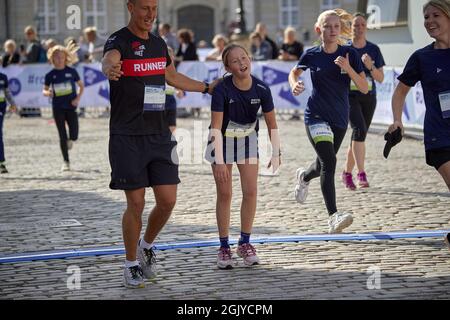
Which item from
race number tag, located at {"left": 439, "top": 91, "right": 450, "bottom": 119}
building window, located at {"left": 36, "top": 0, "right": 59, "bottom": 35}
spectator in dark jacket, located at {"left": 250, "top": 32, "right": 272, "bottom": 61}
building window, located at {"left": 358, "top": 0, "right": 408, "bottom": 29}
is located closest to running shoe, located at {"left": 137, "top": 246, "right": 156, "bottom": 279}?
race number tag, located at {"left": 439, "top": 91, "right": 450, "bottom": 119}

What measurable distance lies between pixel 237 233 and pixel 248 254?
1635 mm

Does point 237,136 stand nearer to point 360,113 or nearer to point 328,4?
point 360,113

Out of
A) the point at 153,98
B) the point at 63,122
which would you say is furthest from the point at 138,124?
the point at 63,122

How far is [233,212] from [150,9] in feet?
13.9

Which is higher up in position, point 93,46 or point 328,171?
point 93,46

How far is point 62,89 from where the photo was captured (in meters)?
15.8

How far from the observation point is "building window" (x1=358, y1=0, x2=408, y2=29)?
70.2ft

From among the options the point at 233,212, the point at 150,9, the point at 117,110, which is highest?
the point at 150,9

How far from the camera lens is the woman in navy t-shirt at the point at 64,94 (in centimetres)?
1576

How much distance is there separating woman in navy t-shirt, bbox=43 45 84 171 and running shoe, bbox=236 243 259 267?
7.91 m

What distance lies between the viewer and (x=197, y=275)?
306 inches
